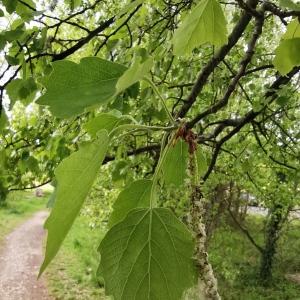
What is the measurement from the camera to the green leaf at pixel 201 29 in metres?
0.66

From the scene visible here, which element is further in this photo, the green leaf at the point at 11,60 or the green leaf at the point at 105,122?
the green leaf at the point at 11,60

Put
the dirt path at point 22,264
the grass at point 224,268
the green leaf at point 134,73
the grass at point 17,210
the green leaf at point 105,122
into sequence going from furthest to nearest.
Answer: the grass at point 17,210, the grass at point 224,268, the dirt path at point 22,264, the green leaf at point 105,122, the green leaf at point 134,73

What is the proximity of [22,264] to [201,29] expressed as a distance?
35.7 feet

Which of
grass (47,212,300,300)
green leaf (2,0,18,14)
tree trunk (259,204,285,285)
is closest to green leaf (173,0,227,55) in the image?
green leaf (2,0,18,14)

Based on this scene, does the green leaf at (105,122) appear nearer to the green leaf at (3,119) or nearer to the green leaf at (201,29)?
the green leaf at (201,29)

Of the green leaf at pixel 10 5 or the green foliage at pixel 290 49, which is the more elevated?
the green leaf at pixel 10 5

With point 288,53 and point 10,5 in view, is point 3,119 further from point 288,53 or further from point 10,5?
point 288,53

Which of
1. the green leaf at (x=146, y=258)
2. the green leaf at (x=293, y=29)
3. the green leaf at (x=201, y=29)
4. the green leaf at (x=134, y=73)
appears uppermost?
the green leaf at (x=293, y=29)

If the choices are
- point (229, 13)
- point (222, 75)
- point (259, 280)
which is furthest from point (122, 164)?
point (259, 280)

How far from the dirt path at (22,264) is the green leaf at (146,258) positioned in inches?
349

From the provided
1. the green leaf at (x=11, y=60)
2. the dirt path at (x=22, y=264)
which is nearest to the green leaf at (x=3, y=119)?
the green leaf at (x=11, y=60)

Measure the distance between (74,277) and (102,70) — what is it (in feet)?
32.0

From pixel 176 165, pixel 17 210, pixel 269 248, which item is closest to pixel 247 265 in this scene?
pixel 269 248

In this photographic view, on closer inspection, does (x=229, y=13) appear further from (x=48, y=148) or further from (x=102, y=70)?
(x=102, y=70)
